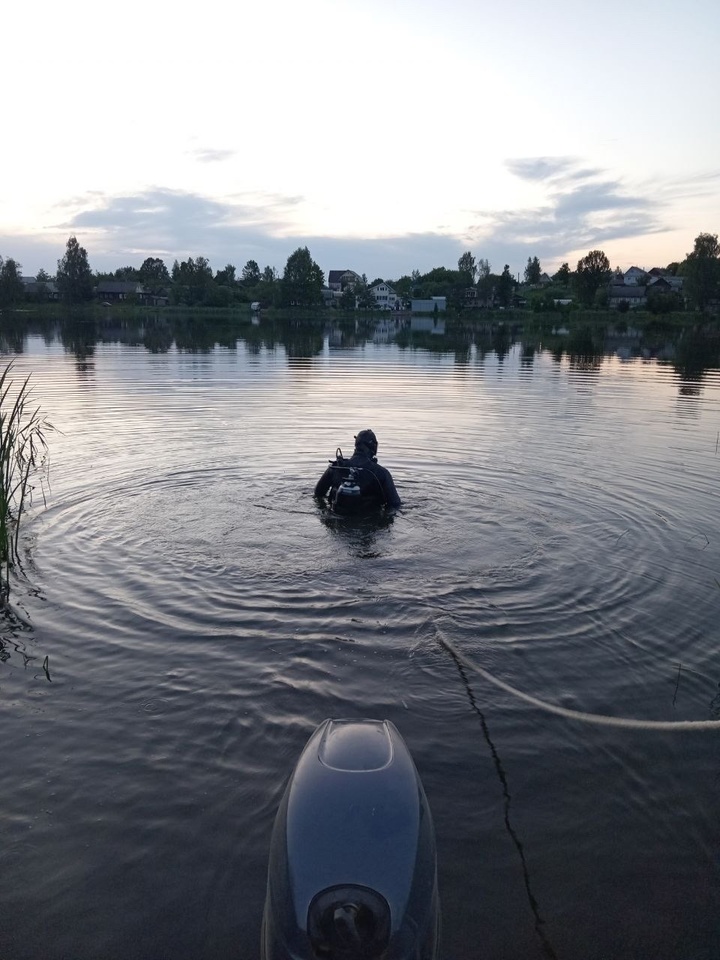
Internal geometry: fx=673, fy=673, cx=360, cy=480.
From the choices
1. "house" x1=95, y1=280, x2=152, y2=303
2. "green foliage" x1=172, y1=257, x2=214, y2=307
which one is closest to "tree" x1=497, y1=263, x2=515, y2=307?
"green foliage" x1=172, y1=257, x2=214, y2=307

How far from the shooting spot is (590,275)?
131 meters

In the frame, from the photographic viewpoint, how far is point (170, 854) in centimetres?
484

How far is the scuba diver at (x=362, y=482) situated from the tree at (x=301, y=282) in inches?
5420

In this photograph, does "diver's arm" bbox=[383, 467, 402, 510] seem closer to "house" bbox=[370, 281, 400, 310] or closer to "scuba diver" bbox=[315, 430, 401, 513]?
"scuba diver" bbox=[315, 430, 401, 513]

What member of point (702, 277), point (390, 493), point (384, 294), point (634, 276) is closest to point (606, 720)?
point (390, 493)

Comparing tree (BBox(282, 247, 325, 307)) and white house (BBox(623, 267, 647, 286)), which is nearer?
tree (BBox(282, 247, 325, 307))

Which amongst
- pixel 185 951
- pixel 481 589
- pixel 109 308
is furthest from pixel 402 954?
pixel 109 308

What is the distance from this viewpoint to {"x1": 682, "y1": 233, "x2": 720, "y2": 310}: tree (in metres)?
108

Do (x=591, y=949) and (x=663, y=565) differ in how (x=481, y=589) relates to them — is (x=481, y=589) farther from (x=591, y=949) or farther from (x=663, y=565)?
(x=591, y=949)

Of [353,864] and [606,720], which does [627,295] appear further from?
[353,864]

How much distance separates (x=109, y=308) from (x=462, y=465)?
138 meters

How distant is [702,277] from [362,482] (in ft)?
378

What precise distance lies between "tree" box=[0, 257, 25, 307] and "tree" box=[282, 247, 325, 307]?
5281 cm

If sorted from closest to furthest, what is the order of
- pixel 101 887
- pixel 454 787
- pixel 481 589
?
pixel 101 887 → pixel 454 787 → pixel 481 589
